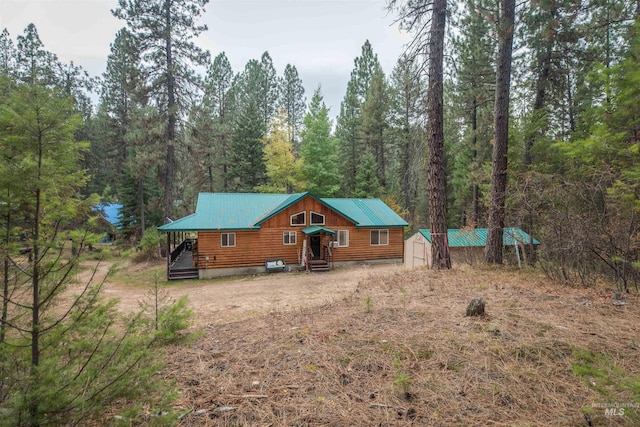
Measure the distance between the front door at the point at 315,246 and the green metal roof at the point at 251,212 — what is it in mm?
2184

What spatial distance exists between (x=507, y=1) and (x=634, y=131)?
4.70 metres

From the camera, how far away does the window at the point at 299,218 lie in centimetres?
1720

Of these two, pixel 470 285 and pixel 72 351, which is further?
pixel 470 285

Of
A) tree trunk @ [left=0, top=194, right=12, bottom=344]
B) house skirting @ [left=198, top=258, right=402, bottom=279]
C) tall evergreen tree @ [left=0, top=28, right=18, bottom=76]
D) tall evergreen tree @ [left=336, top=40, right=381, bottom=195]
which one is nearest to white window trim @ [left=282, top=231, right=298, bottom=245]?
house skirting @ [left=198, top=258, right=402, bottom=279]

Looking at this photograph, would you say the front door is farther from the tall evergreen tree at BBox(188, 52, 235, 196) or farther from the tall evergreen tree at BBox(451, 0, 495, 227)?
the tall evergreen tree at BBox(188, 52, 235, 196)

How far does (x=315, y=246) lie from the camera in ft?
60.0

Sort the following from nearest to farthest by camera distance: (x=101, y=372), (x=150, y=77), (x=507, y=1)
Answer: (x=101, y=372) → (x=507, y=1) → (x=150, y=77)

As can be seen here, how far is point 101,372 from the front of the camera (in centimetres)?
188

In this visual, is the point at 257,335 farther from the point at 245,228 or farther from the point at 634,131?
the point at 245,228

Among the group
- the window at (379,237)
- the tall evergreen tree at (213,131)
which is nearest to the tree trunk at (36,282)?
the window at (379,237)

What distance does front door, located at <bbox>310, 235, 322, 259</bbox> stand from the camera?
18.1m

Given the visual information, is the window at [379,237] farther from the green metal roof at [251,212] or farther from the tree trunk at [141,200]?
the tree trunk at [141,200]

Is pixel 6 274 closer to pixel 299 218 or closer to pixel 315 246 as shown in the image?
pixel 299 218

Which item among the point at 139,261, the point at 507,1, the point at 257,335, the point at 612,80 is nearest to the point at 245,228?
the point at 139,261
